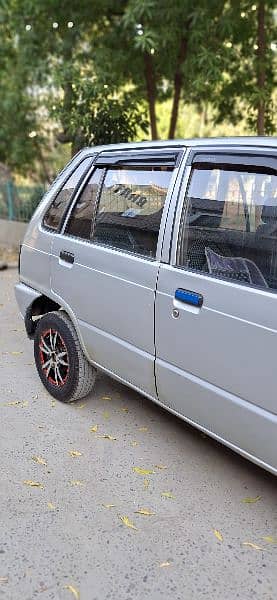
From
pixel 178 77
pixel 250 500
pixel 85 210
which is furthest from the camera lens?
pixel 178 77

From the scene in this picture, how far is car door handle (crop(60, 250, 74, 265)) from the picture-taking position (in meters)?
3.25

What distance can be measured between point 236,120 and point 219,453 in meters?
7.67

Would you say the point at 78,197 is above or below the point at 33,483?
above

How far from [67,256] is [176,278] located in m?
1.04

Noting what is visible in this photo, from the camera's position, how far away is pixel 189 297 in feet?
7.90

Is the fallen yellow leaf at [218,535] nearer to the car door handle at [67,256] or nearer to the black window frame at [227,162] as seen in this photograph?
the black window frame at [227,162]

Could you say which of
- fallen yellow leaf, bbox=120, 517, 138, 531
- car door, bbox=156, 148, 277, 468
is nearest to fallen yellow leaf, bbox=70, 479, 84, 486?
fallen yellow leaf, bbox=120, 517, 138, 531

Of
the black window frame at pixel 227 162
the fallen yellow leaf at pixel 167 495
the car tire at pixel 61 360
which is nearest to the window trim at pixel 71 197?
the car tire at pixel 61 360

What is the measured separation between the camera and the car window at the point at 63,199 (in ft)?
11.0

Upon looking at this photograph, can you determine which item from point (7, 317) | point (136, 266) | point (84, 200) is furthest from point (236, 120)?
point (136, 266)

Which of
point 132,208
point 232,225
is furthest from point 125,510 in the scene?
point 132,208

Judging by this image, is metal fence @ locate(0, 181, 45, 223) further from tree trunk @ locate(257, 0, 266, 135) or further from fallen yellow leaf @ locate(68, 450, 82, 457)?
fallen yellow leaf @ locate(68, 450, 82, 457)

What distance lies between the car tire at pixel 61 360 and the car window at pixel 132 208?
2.34 feet

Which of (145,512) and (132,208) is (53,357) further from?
(145,512)
